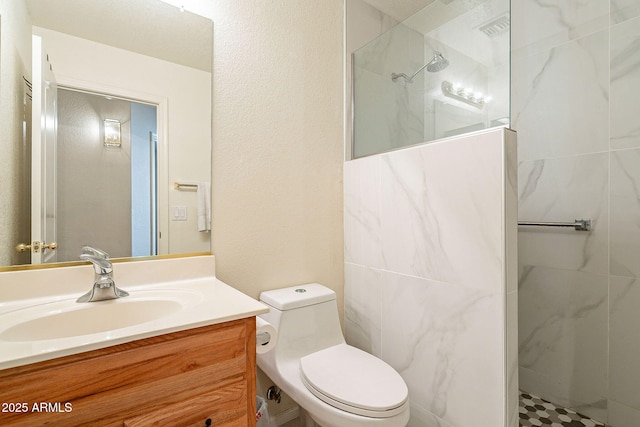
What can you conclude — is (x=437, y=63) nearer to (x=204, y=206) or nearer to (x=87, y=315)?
(x=204, y=206)

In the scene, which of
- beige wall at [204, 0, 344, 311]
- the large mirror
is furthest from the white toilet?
the large mirror

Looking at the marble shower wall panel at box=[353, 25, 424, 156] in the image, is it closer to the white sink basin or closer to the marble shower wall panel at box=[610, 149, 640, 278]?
the marble shower wall panel at box=[610, 149, 640, 278]

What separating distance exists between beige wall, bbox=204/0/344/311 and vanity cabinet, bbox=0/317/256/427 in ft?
1.84

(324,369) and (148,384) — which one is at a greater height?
(148,384)

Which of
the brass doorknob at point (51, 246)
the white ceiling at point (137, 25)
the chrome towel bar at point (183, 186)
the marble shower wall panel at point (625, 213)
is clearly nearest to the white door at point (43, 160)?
the brass doorknob at point (51, 246)

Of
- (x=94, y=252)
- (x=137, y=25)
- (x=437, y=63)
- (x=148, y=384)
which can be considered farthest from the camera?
(x=437, y=63)

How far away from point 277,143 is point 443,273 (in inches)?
37.7

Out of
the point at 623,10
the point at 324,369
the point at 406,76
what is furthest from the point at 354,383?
the point at 623,10

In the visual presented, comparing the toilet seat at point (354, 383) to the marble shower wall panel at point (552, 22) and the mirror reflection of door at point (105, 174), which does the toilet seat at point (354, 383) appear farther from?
the marble shower wall panel at point (552, 22)

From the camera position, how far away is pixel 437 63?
1.39 m

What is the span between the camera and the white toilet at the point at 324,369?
1003mm

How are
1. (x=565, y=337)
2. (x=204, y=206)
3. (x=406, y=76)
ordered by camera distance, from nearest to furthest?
(x=204, y=206), (x=406, y=76), (x=565, y=337)

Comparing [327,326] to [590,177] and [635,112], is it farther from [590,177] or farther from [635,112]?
[635,112]

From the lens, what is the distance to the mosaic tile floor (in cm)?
155
